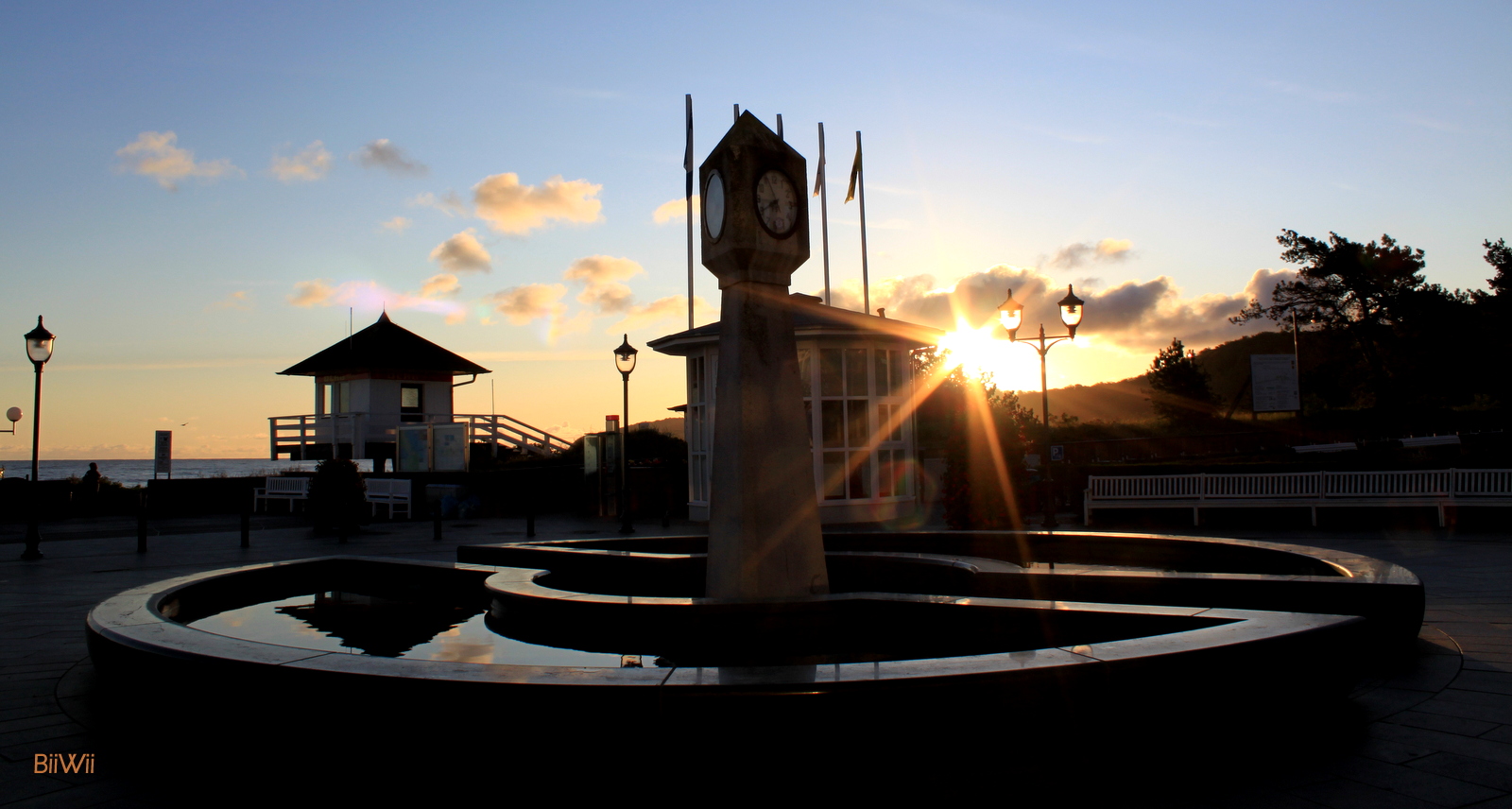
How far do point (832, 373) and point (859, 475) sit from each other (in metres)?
2.21

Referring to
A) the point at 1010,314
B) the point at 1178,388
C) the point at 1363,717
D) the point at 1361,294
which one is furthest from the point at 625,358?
the point at 1178,388

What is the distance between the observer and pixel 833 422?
60.3 feet

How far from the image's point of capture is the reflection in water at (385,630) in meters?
5.32

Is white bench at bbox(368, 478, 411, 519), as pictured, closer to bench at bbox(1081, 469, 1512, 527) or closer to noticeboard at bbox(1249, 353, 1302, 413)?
bench at bbox(1081, 469, 1512, 527)

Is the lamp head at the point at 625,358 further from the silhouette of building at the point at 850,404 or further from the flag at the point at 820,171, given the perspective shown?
the flag at the point at 820,171

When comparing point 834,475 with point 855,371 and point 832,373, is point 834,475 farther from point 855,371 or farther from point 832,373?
point 855,371

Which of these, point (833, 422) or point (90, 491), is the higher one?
point (833, 422)

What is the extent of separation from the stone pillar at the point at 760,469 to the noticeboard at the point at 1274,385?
38244mm

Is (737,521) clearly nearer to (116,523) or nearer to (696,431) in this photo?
(696,431)

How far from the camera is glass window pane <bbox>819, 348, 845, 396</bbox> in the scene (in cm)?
1831

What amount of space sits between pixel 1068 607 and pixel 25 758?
4.97m

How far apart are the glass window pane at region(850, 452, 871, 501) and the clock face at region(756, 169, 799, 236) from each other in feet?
41.5

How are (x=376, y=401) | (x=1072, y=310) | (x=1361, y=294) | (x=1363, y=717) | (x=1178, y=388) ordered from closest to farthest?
(x=1363, y=717)
(x=1072, y=310)
(x=376, y=401)
(x=1361, y=294)
(x=1178, y=388)

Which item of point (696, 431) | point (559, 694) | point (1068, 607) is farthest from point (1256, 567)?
point (696, 431)
